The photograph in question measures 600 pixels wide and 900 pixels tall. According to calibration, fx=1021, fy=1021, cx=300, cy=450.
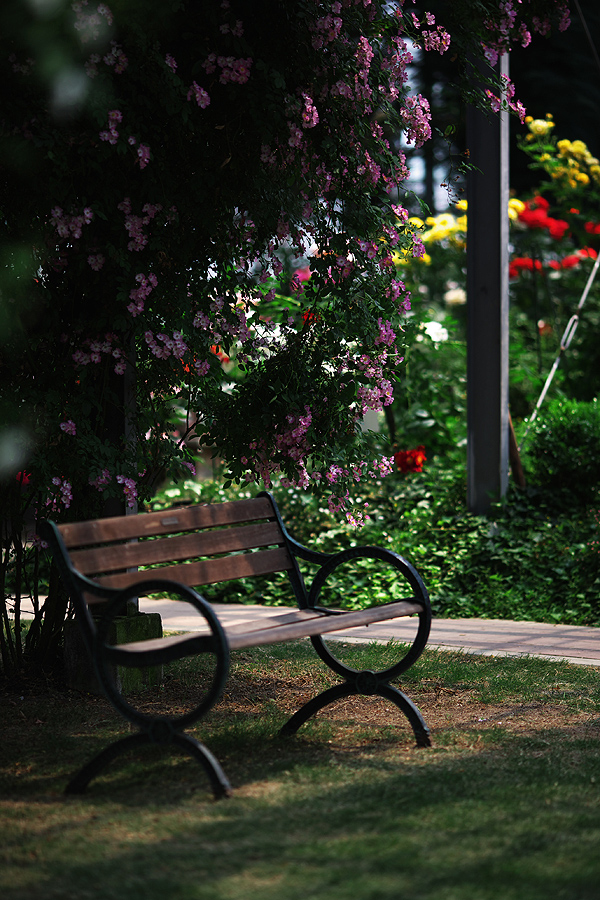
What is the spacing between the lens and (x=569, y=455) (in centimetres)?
750

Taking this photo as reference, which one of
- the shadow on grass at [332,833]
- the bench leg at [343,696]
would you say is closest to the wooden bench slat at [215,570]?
the bench leg at [343,696]

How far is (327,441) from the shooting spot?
4430 mm

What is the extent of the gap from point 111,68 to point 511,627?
3.80 m

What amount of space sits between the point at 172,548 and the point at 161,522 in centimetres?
10

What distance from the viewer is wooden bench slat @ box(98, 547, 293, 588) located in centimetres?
351

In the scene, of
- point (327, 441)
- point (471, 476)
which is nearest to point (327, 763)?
point (327, 441)

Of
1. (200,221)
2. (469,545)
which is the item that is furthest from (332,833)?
(469,545)

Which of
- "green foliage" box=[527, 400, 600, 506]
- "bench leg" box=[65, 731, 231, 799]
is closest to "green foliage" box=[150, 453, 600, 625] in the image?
"green foliage" box=[527, 400, 600, 506]

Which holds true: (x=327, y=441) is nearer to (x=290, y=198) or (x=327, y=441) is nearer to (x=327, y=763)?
(x=290, y=198)

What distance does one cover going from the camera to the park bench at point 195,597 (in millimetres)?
3100

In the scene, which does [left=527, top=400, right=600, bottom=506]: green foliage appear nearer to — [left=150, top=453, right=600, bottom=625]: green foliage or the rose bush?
[left=150, top=453, right=600, bottom=625]: green foliage

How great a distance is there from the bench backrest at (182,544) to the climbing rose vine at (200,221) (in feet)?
1.57

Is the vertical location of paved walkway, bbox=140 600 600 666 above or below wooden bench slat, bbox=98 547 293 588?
below

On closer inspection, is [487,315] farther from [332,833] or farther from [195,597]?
[332,833]
